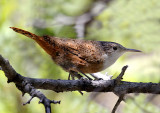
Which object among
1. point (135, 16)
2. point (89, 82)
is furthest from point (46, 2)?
point (89, 82)

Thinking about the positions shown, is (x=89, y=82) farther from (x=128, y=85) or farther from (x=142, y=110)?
(x=142, y=110)

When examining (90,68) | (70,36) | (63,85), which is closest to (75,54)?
(90,68)

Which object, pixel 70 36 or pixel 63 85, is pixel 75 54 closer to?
pixel 63 85

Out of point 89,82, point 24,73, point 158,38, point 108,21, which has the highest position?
point 108,21

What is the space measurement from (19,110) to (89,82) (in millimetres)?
803

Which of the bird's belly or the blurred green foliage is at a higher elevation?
the blurred green foliage

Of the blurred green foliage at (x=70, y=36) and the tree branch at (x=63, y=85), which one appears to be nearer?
the tree branch at (x=63, y=85)

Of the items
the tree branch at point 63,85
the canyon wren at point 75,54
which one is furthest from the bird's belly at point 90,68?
the tree branch at point 63,85

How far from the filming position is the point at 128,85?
2.16 metres

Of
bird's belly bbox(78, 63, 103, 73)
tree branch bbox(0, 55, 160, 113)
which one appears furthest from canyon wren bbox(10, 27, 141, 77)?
tree branch bbox(0, 55, 160, 113)

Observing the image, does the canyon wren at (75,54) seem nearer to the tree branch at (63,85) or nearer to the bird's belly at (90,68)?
the bird's belly at (90,68)

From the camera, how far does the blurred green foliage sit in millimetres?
2594

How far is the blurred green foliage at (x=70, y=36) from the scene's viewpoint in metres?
2.59

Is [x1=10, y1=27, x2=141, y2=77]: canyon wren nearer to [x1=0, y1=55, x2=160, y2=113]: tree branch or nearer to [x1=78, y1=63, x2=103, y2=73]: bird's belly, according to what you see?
[x1=78, y1=63, x2=103, y2=73]: bird's belly
